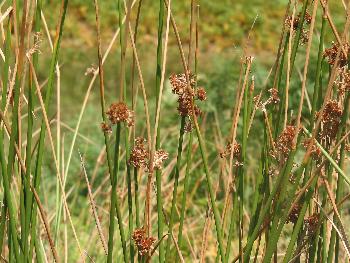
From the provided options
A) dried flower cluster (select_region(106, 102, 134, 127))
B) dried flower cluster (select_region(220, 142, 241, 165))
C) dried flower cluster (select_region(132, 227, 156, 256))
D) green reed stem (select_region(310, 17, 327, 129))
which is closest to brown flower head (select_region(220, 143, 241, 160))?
dried flower cluster (select_region(220, 142, 241, 165))

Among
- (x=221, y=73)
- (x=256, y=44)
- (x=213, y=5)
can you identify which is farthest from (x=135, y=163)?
(x=213, y=5)

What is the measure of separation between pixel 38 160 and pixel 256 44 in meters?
7.48

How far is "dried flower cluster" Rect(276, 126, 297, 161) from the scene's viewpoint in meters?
1.32

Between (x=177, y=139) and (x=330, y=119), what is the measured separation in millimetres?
2583

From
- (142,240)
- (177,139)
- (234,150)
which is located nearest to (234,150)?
(234,150)

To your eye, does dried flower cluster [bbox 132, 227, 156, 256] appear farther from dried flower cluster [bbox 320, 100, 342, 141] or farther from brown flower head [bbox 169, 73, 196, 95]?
dried flower cluster [bbox 320, 100, 342, 141]

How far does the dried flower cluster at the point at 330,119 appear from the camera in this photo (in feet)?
4.58

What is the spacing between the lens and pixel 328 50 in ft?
4.68

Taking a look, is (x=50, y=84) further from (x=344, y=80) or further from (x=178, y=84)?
(x=344, y=80)

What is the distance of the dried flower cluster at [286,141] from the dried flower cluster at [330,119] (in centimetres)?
9

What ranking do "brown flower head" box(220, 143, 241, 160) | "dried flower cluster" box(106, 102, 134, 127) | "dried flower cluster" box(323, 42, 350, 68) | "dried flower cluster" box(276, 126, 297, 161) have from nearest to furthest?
"dried flower cluster" box(106, 102, 134, 127)
"dried flower cluster" box(276, 126, 297, 161)
"dried flower cluster" box(323, 42, 350, 68)
"brown flower head" box(220, 143, 241, 160)

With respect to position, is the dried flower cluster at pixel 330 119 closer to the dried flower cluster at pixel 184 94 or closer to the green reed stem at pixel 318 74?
the green reed stem at pixel 318 74

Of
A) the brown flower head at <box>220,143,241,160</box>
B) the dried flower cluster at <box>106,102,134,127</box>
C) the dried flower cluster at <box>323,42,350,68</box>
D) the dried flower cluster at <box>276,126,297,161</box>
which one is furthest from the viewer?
the brown flower head at <box>220,143,241,160</box>

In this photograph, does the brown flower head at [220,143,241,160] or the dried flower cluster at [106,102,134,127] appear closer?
the dried flower cluster at [106,102,134,127]
